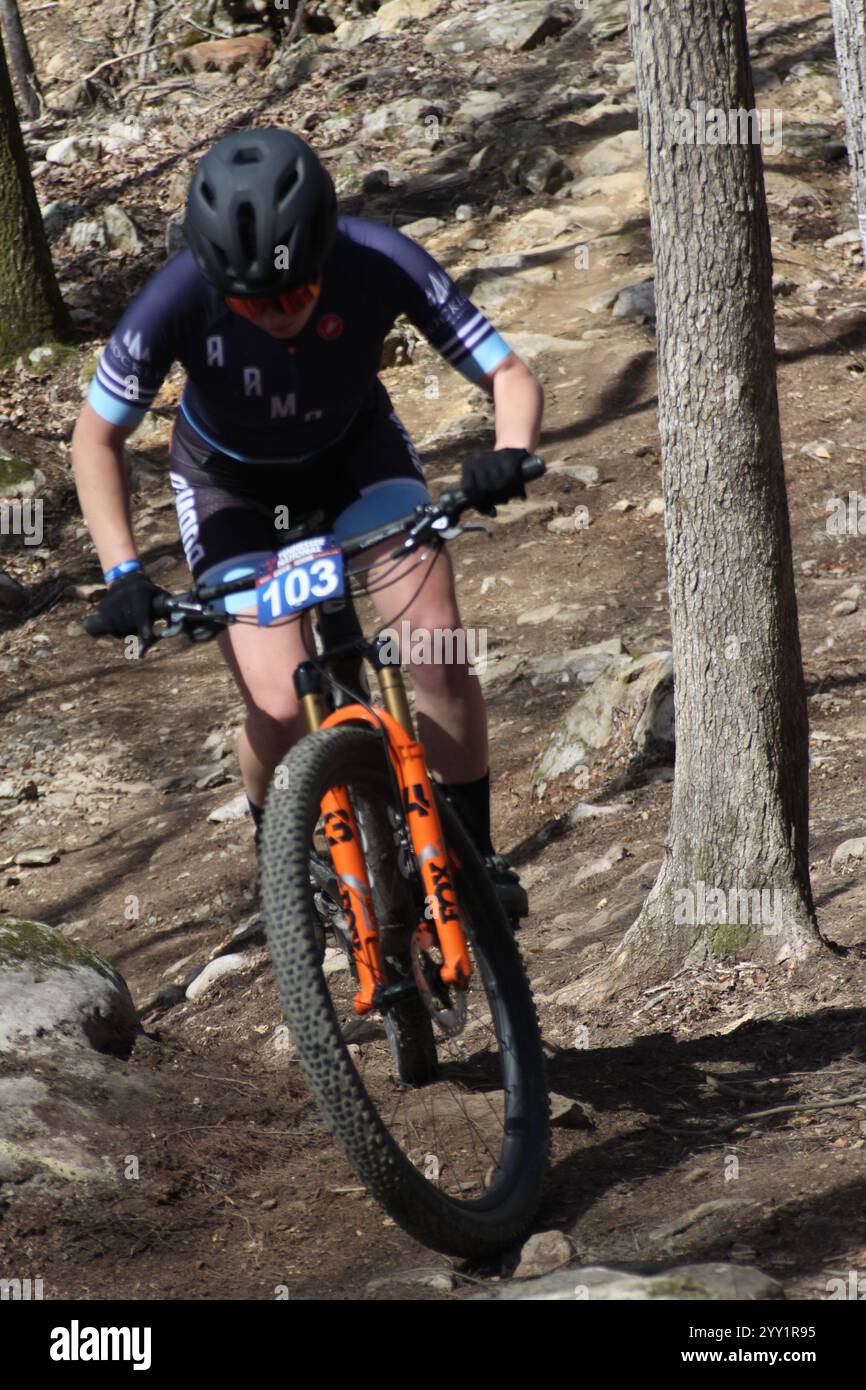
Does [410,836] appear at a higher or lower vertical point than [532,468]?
lower

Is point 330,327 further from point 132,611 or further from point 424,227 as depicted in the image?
point 424,227

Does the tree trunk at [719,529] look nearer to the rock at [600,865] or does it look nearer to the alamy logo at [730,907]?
the alamy logo at [730,907]

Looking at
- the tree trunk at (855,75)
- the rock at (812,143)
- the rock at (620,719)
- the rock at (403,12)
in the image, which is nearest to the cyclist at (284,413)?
the tree trunk at (855,75)

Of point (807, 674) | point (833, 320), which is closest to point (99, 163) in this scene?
point (833, 320)

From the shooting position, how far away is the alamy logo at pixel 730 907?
14.2ft

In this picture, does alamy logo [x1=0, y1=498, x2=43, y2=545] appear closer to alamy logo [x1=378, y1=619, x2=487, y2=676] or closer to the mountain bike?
the mountain bike

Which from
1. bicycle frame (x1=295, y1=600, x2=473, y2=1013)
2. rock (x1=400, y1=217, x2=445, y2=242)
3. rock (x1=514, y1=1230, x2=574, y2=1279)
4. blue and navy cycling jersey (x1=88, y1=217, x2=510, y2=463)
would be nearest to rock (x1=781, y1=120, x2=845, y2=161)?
rock (x1=400, y1=217, x2=445, y2=242)

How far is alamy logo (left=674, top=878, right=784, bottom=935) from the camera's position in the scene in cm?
432

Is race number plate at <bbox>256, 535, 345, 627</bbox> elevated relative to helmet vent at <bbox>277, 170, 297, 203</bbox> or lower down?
lower down

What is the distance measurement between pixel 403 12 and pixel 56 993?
53.7ft

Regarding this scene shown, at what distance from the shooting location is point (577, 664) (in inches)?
293

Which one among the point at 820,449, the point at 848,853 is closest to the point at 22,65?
the point at 820,449

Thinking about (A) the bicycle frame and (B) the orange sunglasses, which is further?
(B) the orange sunglasses

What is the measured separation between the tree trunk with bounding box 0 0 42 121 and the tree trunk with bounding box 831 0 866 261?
15.5 metres
